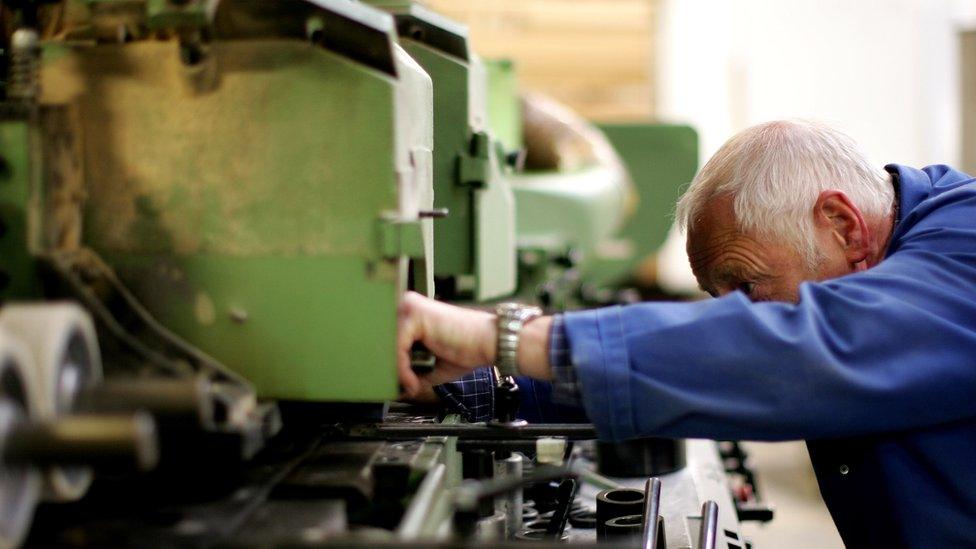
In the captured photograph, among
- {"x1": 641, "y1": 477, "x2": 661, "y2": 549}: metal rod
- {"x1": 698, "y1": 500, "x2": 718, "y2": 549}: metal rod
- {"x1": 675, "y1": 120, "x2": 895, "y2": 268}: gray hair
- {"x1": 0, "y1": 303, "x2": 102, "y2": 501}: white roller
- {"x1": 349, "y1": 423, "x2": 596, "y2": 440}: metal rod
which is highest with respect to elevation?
{"x1": 675, "y1": 120, "x2": 895, "y2": 268}: gray hair

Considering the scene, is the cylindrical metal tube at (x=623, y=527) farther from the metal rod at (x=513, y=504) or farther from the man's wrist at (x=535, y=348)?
the man's wrist at (x=535, y=348)

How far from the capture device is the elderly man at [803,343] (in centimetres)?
111

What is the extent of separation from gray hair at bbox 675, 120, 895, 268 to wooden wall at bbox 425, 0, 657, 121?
427 cm

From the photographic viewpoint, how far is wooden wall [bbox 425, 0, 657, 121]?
5742 millimetres

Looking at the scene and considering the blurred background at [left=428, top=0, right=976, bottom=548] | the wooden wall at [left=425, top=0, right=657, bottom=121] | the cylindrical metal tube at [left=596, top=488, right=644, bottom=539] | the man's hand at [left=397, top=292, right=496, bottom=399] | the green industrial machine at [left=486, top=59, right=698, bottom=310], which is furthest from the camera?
the wooden wall at [left=425, top=0, right=657, bottom=121]

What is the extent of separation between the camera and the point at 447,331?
115cm

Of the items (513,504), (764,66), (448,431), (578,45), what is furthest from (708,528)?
(764,66)

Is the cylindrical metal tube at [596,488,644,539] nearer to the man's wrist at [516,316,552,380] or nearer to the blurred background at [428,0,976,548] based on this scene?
the man's wrist at [516,316,552,380]

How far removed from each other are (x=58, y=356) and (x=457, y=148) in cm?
82

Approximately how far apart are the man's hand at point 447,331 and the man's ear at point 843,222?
0.53 m

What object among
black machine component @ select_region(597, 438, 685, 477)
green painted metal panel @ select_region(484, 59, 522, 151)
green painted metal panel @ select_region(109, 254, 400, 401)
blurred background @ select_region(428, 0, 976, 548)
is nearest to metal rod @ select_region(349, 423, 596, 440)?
green painted metal panel @ select_region(109, 254, 400, 401)

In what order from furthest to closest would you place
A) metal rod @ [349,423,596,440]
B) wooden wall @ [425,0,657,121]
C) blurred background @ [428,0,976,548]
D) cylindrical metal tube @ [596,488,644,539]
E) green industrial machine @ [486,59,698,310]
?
1. wooden wall @ [425,0,657,121]
2. blurred background @ [428,0,976,548]
3. green industrial machine @ [486,59,698,310]
4. cylindrical metal tube @ [596,488,644,539]
5. metal rod @ [349,423,596,440]

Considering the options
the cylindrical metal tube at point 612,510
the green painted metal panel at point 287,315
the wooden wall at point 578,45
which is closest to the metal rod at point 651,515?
the cylindrical metal tube at point 612,510

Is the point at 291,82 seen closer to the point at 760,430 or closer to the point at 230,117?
the point at 230,117
